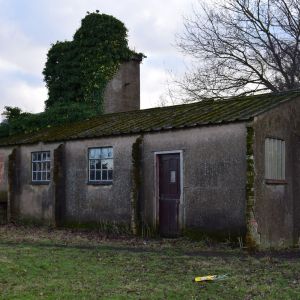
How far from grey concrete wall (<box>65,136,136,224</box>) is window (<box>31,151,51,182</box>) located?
1172 millimetres

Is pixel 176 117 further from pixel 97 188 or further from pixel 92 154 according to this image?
pixel 97 188

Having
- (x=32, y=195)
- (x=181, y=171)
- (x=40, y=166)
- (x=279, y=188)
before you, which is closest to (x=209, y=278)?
(x=279, y=188)

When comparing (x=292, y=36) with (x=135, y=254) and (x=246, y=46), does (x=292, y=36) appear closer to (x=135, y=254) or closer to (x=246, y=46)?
(x=246, y=46)

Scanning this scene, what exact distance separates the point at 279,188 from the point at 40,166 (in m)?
9.87

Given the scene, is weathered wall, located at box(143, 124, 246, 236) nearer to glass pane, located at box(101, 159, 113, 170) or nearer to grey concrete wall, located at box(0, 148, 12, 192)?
glass pane, located at box(101, 159, 113, 170)

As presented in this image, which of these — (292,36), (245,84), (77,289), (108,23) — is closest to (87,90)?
(108,23)

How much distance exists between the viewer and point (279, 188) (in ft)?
46.3

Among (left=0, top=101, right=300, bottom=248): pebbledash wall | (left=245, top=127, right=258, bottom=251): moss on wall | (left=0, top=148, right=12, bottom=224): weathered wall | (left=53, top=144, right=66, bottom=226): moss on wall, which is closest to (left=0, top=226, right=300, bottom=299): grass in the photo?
(left=245, top=127, right=258, bottom=251): moss on wall

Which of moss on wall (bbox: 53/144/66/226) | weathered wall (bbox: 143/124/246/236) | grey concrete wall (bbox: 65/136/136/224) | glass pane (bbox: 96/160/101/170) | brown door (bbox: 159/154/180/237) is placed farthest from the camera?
moss on wall (bbox: 53/144/66/226)

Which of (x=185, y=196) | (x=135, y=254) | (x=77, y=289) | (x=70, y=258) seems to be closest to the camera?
(x=77, y=289)

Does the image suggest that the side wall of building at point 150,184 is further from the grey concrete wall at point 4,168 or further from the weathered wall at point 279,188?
the grey concrete wall at point 4,168

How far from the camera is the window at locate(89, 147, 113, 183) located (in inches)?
680

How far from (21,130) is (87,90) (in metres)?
4.16

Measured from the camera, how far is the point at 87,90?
27688 mm
